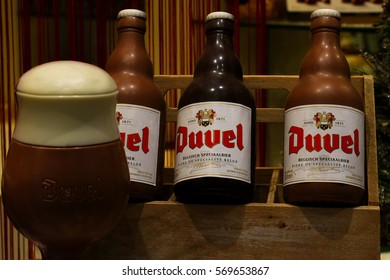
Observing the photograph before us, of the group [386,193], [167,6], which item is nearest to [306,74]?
[386,193]

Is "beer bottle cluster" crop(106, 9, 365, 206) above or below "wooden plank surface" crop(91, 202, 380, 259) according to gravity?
above

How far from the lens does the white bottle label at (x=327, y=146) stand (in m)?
0.89

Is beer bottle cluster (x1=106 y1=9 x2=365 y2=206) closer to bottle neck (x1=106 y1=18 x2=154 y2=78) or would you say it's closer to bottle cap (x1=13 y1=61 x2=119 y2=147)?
bottle neck (x1=106 y1=18 x2=154 y2=78)

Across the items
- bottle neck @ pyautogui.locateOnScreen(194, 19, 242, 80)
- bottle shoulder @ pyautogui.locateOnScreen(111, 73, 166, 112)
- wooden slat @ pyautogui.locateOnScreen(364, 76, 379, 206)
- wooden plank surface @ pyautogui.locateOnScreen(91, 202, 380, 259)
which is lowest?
wooden plank surface @ pyautogui.locateOnScreen(91, 202, 380, 259)

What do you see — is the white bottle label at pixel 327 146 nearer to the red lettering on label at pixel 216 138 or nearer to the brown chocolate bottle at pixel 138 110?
the red lettering on label at pixel 216 138

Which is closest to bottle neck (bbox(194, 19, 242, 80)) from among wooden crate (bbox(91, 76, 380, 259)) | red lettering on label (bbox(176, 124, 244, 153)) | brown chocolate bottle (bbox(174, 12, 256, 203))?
brown chocolate bottle (bbox(174, 12, 256, 203))

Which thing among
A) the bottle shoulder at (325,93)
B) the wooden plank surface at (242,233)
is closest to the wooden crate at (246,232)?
the wooden plank surface at (242,233)

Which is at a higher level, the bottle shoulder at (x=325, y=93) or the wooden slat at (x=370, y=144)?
the bottle shoulder at (x=325, y=93)

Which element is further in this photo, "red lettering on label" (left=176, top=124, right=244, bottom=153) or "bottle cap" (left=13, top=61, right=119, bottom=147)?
"red lettering on label" (left=176, top=124, right=244, bottom=153)

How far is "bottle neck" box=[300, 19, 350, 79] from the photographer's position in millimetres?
949

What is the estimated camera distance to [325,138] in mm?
898

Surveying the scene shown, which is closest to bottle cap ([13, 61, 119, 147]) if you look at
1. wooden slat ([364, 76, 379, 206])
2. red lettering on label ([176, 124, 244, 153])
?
red lettering on label ([176, 124, 244, 153])

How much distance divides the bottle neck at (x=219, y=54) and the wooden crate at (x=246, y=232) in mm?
217

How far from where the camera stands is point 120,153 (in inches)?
30.5
